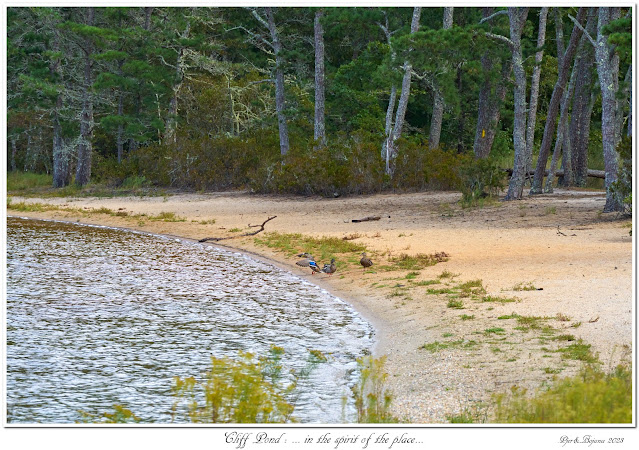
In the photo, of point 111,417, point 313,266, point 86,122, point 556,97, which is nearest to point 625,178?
point 313,266

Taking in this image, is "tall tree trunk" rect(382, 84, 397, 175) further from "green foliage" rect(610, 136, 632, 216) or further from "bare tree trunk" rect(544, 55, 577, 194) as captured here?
"green foliage" rect(610, 136, 632, 216)

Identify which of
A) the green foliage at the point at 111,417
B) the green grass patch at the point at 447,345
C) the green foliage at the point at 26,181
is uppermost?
the green foliage at the point at 26,181

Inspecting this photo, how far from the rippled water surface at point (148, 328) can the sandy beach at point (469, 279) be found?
0.64 metres

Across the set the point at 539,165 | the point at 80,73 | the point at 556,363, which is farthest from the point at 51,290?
the point at 80,73

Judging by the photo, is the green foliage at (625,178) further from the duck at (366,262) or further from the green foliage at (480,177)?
the duck at (366,262)

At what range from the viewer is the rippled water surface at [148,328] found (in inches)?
292

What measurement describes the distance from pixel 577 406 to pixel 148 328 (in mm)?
6187

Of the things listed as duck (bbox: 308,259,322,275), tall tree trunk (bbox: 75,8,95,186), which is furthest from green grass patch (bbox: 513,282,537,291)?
tall tree trunk (bbox: 75,8,95,186)

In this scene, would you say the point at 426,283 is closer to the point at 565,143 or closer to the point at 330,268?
the point at 330,268

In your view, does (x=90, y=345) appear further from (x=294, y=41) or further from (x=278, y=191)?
(x=294, y=41)

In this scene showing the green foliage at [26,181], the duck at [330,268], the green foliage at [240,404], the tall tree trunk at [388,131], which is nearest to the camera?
the green foliage at [240,404]

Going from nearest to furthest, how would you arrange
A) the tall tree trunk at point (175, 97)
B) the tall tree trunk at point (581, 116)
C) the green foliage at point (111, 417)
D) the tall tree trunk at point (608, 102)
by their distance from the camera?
1. the green foliage at point (111, 417)
2. the tall tree trunk at point (608, 102)
3. the tall tree trunk at point (581, 116)
4. the tall tree trunk at point (175, 97)

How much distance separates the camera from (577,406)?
17.5 ft

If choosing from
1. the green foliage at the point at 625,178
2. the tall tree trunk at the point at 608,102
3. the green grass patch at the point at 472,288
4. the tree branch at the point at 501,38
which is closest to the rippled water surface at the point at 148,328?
the green grass patch at the point at 472,288
